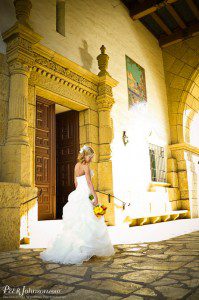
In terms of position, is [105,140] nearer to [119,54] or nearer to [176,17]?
[119,54]

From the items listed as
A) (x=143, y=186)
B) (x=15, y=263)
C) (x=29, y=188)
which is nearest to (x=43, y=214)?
(x=29, y=188)

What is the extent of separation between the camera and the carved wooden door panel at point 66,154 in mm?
7469

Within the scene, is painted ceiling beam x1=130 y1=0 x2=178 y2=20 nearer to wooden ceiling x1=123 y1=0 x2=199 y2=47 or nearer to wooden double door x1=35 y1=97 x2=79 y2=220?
wooden ceiling x1=123 y1=0 x2=199 y2=47

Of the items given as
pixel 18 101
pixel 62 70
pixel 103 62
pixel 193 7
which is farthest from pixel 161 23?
pixel 18 101

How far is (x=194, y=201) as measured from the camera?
1071 cm

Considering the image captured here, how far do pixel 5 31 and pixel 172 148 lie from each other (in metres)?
7.85

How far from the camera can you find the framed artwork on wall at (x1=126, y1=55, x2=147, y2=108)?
9.04 m

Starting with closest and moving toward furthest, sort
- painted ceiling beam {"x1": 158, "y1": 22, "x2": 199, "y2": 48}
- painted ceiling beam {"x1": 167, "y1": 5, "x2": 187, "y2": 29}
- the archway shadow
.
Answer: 1. the archway shadow
2. painted ceiling beam {"x1": 167, "y1": 5, "x2": 187, "y2": 29}
3. painted ceiling beam {"x1": 158, "y1": 22, "x2": 199, "y2": 48}

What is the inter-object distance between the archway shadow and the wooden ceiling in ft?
11.9

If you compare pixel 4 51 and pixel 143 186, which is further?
pixel 143 186

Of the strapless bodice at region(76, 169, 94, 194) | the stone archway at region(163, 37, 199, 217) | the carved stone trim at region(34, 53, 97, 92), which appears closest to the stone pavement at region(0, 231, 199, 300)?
the strapless bodice at region(76, 169, 94, 194)

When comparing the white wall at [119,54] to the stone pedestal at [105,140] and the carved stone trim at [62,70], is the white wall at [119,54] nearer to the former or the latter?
the stone pedestal at [105,140]

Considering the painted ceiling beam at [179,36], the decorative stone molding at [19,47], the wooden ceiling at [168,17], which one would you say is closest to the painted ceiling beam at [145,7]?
the wooden ceiling at [168,17]

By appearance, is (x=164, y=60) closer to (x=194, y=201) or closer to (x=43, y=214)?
(x=194, y=201)
